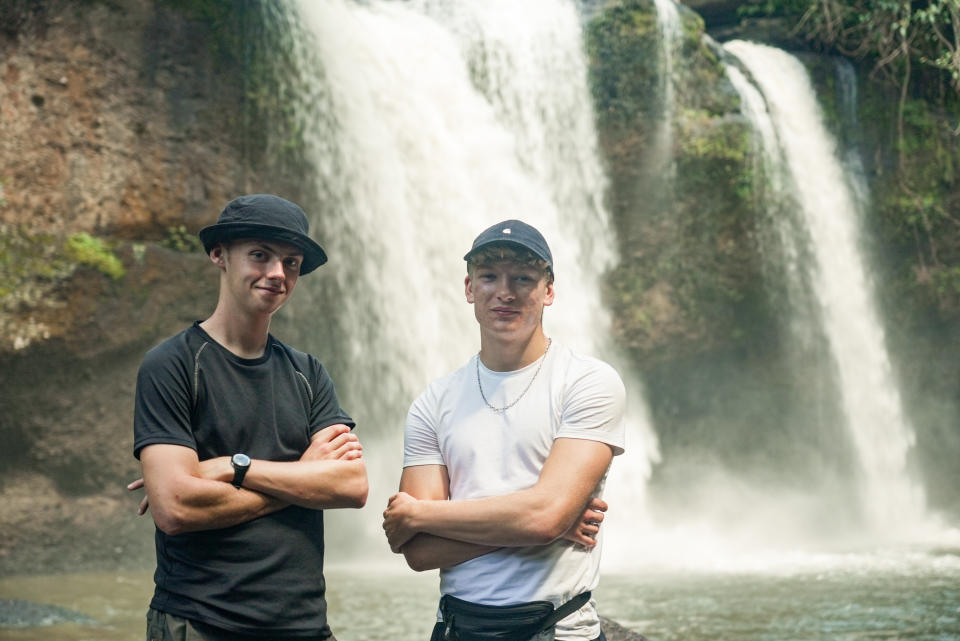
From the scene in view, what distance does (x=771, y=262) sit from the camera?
1398 centimetres

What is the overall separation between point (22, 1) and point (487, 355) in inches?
316

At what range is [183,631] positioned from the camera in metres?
2.61

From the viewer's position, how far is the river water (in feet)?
23.0

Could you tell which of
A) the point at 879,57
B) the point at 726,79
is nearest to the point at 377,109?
the point at 726,79

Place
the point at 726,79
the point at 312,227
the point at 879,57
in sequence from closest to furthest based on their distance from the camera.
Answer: the point at 312,227, the point at 726,79, the point at 879,57

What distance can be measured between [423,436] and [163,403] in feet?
2.47

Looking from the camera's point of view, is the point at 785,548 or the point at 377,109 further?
the point at 785,548

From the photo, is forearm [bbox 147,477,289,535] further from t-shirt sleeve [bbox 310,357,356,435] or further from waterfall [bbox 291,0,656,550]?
waterfall [bbox 291,0,656,550]

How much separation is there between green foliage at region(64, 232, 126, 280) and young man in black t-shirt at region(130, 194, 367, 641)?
6.92 m

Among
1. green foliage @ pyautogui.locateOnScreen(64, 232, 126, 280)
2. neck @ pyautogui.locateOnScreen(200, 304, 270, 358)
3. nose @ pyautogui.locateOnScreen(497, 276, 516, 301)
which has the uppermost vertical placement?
green foliage @ pyautogui.locateOnScreen(64, 232, 126, 280)

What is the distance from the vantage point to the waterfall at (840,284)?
560 inches

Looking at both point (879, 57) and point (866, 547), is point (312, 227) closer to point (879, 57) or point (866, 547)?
point (866, 547)

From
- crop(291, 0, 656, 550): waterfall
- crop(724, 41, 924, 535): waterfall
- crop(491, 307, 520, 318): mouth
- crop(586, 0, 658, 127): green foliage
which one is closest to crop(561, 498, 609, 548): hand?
crop(491, 307, 520, 318): mouth

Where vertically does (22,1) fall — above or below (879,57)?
below
